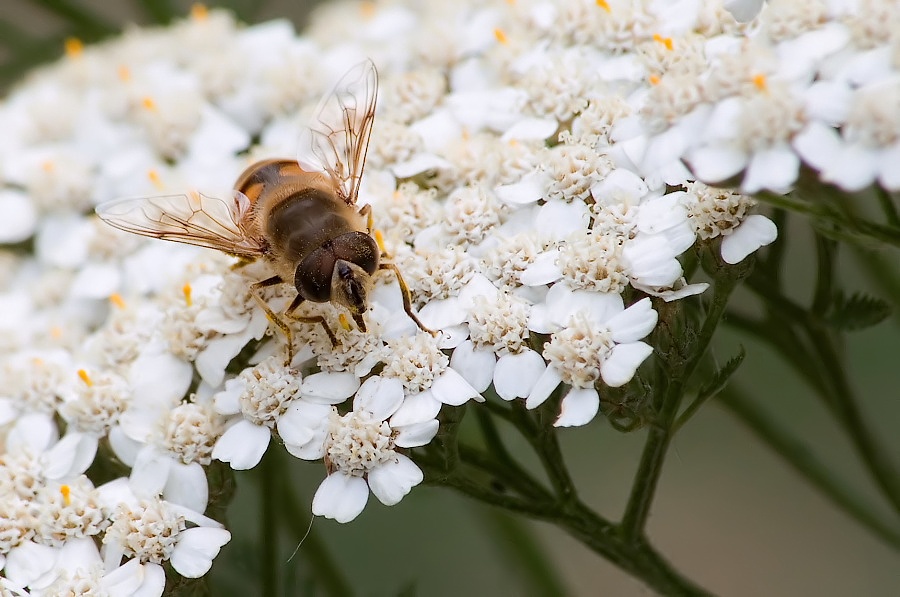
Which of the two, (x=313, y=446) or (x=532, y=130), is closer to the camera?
(x=313, y=446)

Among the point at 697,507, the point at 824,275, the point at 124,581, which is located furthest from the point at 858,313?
the point at 697,507

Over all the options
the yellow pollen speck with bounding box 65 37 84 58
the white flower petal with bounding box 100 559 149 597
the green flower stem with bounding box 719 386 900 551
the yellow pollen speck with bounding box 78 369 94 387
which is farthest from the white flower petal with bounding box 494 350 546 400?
the yellow pollen speck with bounding box 65 37 84 58

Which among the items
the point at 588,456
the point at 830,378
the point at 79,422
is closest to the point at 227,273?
the point at 79,422

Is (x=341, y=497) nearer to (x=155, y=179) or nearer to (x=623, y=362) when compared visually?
(x=623, y=362)

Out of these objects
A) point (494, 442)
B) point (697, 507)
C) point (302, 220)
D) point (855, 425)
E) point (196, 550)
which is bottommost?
point (697, 507)

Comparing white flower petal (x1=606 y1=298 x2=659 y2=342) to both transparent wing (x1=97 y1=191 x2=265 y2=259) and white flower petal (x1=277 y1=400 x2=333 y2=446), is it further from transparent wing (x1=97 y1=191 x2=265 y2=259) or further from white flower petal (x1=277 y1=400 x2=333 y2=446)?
transparent wing (x1=97 y1=191 x2=265 y2=259)

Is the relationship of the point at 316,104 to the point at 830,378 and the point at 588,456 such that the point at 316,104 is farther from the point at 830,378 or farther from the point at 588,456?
the point at 588,456

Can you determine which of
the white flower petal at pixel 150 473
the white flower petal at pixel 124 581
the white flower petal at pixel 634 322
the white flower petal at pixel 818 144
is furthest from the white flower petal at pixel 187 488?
the white flower petal at pixel 818 144
